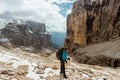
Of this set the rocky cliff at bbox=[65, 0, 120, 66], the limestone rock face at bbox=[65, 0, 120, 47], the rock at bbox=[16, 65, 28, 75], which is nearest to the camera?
the rock at bbox=[16, 65, 28, 75]

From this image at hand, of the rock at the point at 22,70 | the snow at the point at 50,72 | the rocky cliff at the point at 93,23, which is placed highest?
the rock at the point at 22,70

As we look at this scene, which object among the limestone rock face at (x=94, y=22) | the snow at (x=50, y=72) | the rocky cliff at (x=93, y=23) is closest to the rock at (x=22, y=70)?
the snow at (x=50, y=72)

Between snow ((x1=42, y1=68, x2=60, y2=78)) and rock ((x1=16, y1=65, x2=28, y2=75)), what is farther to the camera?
snow ((x1=42, y1=68, x2=60, y2=78))

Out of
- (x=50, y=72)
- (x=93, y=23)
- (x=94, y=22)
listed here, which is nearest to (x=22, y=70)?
(x=50, y=72)

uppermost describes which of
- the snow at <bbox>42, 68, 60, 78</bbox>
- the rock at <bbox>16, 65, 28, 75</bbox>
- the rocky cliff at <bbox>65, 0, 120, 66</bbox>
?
the rock at <bbox>16, 65, 28, 75</bbox>

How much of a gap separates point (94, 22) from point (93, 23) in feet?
2.75

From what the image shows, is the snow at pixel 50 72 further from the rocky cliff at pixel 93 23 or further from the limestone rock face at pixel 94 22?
the limestone rock face at pixel 94 22

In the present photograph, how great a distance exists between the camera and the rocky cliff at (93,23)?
104456mm

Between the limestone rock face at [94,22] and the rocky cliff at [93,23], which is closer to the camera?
the rocky cliff at [93,23]

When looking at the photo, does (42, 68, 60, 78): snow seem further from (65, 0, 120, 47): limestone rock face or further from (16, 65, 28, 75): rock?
(65, 0, 120, 47): limestone rock face

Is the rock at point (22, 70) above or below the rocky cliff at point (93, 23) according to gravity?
above

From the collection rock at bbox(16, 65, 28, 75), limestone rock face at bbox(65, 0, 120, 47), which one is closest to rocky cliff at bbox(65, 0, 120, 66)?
limestone rock face at bbox(65, 0, 120, 47)

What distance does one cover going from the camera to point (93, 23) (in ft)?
383

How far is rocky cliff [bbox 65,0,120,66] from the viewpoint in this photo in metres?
104
